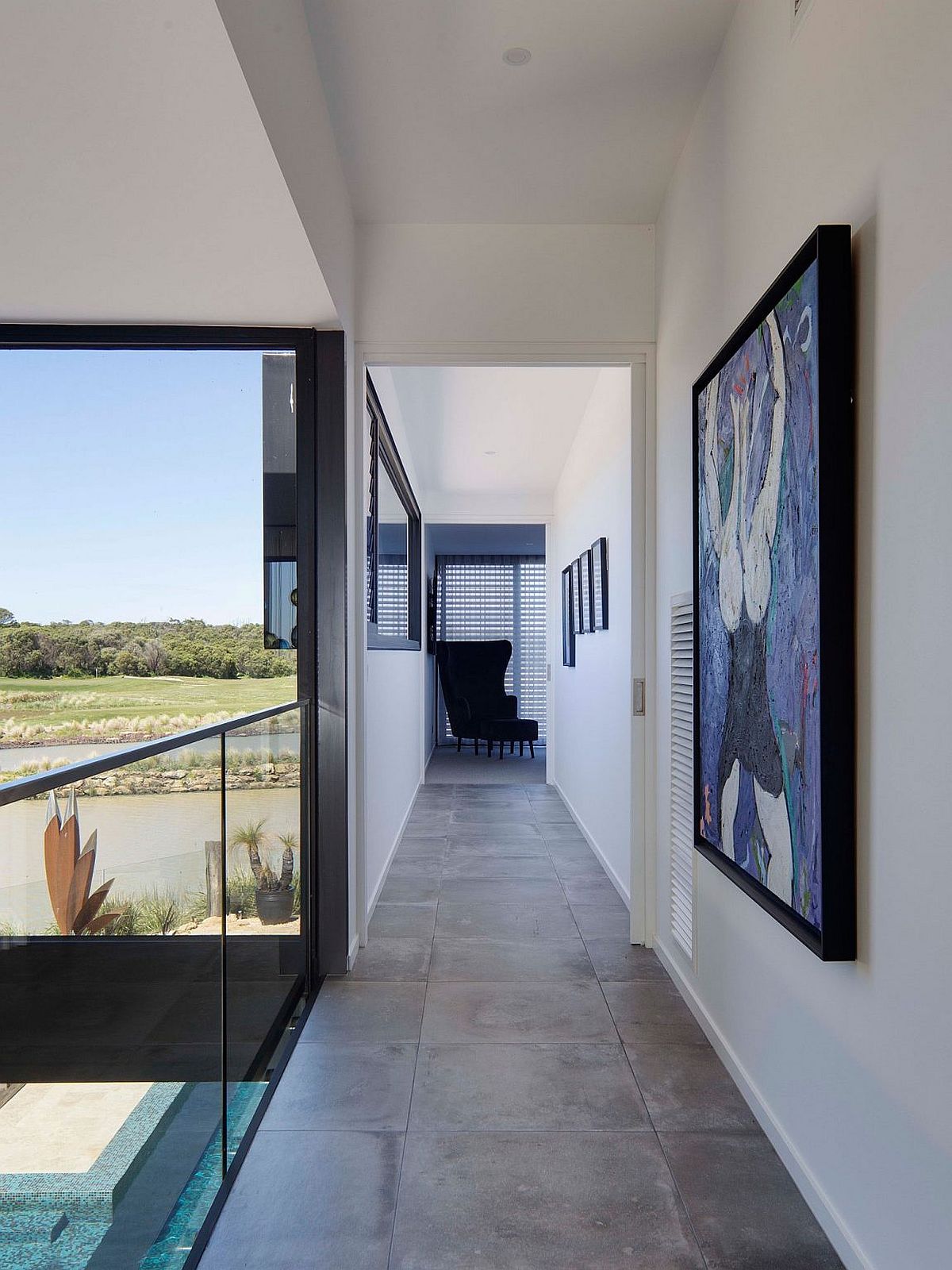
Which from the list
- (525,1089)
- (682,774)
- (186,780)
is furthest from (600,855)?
(186,780)

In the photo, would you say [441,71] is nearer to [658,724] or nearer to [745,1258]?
[658,724]

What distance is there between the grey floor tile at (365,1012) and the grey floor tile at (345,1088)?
0.22 feet

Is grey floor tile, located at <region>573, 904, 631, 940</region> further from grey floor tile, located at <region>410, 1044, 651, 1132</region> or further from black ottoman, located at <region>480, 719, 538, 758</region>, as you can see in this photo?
black ottoman, located at <region>480, 719, 538, 758</region>

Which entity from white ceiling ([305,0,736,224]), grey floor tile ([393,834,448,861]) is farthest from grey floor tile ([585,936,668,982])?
white ceiling ([305,0,736,224])

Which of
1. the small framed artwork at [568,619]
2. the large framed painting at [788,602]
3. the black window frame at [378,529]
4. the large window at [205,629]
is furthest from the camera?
the small framed artwork at [568,619]

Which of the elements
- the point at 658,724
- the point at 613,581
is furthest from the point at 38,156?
the point at 613,581

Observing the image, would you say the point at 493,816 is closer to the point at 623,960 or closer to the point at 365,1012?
the point at 623,960

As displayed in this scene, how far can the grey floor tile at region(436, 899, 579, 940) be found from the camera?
340cm

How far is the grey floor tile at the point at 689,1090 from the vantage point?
6.66 feet

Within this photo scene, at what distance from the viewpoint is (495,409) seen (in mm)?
5246

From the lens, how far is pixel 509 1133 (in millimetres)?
2002

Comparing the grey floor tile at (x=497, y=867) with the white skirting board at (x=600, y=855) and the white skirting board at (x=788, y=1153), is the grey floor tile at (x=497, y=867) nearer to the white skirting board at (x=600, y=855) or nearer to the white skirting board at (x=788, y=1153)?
the white skirting board at (x=600, y=855)

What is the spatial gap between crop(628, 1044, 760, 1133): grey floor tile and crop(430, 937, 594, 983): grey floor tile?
0.60 metres

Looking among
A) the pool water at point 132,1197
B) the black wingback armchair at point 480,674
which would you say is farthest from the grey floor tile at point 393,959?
the black wingback armchair at point 480,674
